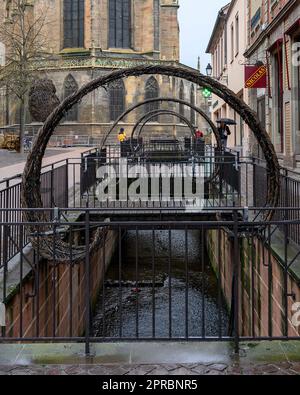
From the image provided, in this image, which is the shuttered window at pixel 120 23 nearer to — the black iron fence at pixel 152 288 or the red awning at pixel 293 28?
the black iron fence at pixel 152 288

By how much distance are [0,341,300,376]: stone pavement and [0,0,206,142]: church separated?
51.5 metres

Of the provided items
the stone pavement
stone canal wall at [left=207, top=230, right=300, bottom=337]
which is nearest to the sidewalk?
stone canal wall at [left=207, top=230, right=300, bottom=337]

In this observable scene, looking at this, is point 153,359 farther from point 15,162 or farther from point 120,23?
point 120,23

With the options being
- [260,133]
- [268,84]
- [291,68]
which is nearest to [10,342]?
[260,133]

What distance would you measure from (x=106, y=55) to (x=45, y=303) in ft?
172

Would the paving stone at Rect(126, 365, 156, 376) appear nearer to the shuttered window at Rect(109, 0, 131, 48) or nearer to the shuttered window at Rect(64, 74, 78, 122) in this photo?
the shuttered window at Rect(64, 74, 78, 122)

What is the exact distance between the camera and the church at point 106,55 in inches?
2228

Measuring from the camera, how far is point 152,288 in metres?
6.36

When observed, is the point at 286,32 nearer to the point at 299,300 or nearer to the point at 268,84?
the point at 268,84

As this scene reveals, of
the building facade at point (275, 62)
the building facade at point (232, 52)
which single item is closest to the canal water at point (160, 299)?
the building facade at point (275, 62)

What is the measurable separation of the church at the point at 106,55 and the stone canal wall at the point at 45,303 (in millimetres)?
46749

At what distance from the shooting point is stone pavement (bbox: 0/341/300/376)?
179 inches

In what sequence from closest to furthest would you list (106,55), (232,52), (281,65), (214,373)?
(214,373)
(281,65)
(232,52)
(106,55)

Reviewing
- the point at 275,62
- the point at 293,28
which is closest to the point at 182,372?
the point at 293,28
